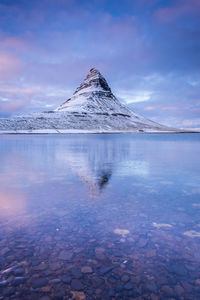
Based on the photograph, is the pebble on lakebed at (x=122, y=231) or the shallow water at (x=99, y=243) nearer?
the shallow water at (x=99, y=243)

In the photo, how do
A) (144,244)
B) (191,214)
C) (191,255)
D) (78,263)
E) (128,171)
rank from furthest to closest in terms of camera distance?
(128,171)
(191,214)
(144,244)
(191,255)
(78,263)

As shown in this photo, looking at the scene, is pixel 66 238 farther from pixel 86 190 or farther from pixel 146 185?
pixel 146 185

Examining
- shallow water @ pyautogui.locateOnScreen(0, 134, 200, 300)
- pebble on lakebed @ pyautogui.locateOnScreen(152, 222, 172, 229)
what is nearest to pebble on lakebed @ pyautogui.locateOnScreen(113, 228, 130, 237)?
shallow water @ pyautogui.locateOnScreen(0, 134, 200, 300)

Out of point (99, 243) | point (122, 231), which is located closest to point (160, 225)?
point (122, 231)

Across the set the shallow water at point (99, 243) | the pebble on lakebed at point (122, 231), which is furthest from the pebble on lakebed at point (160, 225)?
the pebble on lakebed at point (122, 231)

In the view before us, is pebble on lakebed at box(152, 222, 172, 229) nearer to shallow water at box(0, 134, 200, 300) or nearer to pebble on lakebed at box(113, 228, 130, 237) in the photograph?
shallow water at box(0, 134, 200, 300)

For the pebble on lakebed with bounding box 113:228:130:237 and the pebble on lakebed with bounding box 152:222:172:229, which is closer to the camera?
the pebble on lakebed with bounding box 113:228:130:237

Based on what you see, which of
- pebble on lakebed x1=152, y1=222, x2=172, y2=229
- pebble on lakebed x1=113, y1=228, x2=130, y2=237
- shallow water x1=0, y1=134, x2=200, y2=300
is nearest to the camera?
shallow water x1=0, y1=134, x2=200, y2=300

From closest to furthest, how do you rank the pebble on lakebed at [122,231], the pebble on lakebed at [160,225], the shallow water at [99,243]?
the shallow water at [99,243] < the pebble on lakebed at [122,231] < the pebble on lakebed at [160,225]

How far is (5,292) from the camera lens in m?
4.32

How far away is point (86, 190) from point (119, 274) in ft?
21.0

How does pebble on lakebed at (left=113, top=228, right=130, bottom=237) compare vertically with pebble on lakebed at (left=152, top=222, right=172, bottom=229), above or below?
below

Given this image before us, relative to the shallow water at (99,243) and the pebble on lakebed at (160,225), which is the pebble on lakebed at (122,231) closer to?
the shallow water at (99,243)

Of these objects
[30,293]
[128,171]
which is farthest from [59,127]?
[30,293]
